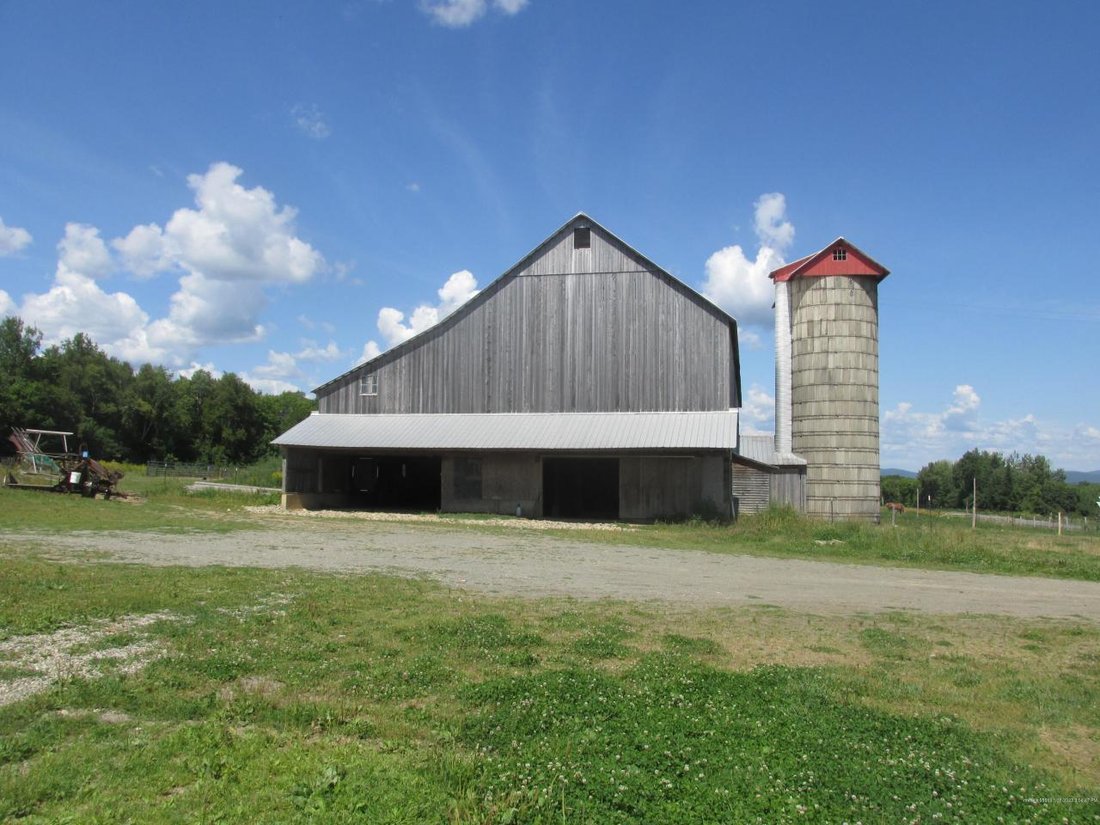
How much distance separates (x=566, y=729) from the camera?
18.2 ft

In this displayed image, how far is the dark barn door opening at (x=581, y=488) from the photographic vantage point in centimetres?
3177

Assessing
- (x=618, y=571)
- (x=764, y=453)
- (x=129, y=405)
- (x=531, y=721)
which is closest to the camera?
(x=531, y=721)

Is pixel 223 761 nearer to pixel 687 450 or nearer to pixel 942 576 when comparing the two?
pixel 942 576

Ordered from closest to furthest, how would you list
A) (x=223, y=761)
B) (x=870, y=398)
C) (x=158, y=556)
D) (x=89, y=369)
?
1. (x=223, y=761)
2. (x=158, y=556)
3. (x=870, y=398)
4. (x=89, y=369)

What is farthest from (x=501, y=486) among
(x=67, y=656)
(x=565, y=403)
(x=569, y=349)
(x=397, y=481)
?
(x=67, y=656)

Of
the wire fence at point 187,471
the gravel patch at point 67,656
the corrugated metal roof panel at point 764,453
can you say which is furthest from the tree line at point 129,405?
the gravel patch at point 67,656

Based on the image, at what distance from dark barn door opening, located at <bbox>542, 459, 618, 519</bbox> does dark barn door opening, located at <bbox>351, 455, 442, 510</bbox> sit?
6.11 m

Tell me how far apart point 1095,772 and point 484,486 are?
25116 millimetres

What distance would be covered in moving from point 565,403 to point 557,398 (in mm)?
373

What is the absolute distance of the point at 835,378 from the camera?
31.7 metres

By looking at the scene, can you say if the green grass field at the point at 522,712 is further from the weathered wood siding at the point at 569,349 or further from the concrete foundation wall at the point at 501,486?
the weathered wood siding at the point at 569,349

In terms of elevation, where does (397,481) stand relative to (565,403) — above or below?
below

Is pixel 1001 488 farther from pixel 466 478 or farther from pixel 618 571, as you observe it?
pixel 618 571

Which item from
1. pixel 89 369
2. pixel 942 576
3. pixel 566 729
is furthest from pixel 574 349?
pixel 89 369
